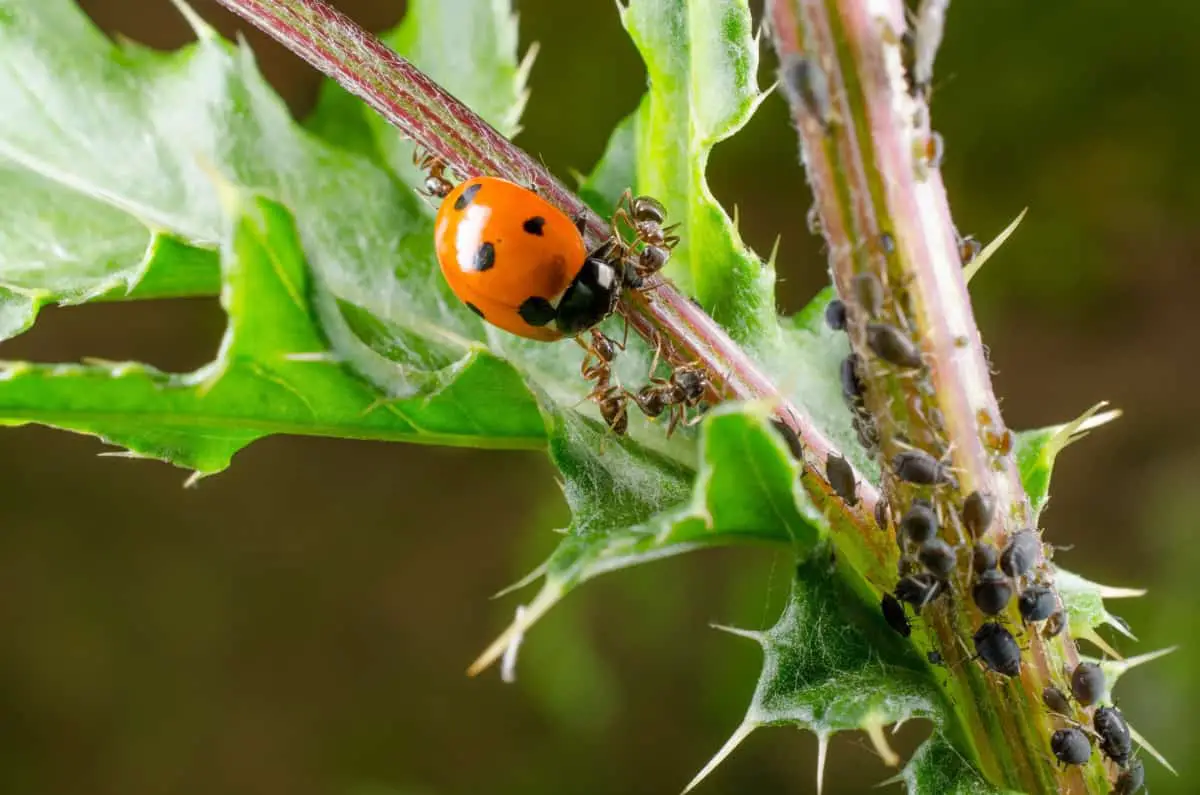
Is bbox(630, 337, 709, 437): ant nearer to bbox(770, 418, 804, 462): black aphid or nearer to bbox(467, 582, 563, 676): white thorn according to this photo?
bbox(770, 418, 804, 462): black aphid

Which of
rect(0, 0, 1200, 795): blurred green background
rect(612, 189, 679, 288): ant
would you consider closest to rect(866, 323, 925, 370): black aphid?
rect(612, 189, 679, 288): ant

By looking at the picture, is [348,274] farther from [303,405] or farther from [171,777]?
[171,777]

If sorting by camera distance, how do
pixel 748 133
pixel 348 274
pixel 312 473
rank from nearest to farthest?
pixel 348 274 < pixel 748 133 < pixel 312 473

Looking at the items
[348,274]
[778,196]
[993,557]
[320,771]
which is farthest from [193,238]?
[320,771]

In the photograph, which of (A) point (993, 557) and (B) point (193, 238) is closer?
(A) point (993, 557)

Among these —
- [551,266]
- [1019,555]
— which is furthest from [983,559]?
[551,266]

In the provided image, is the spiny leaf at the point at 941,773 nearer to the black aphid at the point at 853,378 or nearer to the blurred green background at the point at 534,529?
the black aphid at the point at 853,378
